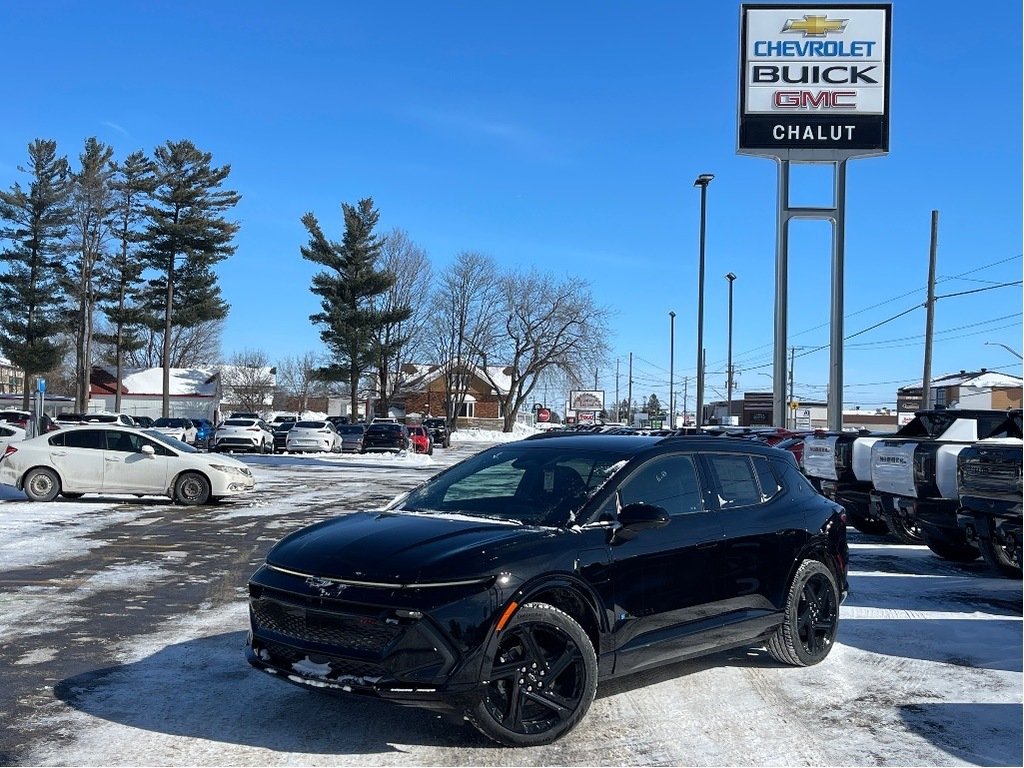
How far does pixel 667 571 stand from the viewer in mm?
6020

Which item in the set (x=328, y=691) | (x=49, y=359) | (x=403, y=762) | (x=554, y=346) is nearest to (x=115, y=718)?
(x=328, y=691)

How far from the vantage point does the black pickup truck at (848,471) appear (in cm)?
1424

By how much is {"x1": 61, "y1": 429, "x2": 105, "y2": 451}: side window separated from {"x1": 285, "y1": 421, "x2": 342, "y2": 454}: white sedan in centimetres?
2363

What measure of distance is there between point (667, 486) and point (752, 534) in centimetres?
78

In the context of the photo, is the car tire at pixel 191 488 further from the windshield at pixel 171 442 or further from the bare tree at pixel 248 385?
the bare tree at pixel 248 385

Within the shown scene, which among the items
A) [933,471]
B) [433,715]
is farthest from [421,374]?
[433,715]

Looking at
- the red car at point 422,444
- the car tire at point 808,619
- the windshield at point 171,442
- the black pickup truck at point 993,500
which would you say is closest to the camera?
the car tire at point 808,619

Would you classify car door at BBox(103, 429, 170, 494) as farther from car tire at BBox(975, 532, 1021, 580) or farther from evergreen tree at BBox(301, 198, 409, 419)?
evergreen tree at BBox(301, 198, 409, 419)

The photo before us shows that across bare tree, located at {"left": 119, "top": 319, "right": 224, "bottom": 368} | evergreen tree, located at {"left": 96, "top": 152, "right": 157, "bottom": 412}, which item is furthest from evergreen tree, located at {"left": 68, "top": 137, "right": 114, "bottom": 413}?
bare tree, located at {"left": 119, "top": 319, "right": 224, "bottom": 368}

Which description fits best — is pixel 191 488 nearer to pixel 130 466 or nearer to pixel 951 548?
pixel 130 466

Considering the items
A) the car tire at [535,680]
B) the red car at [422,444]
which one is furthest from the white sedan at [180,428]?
the car tire at [535,680]

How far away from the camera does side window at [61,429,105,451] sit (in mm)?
17812

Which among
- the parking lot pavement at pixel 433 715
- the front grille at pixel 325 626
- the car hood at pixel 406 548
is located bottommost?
the parking lot pavement at pixel 433 715

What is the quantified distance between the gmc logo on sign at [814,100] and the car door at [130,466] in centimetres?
1869
